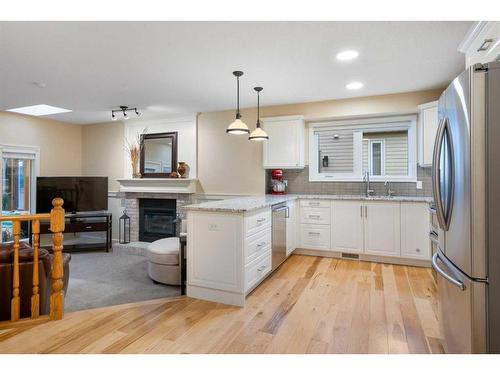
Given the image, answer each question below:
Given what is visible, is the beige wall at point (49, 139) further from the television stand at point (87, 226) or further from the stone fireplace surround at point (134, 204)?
Result: the stone fireplace surround at point (134, 204)

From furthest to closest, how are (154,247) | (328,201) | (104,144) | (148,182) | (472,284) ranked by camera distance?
1. (104,144)
2. (148,182)
3. (328,201)
4. (154,247)
5. (472,284)

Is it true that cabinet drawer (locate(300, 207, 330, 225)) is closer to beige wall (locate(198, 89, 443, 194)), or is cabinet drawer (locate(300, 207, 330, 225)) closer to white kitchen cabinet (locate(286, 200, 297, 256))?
white kitchen cabinet (locate(286, 200, 297, 256))

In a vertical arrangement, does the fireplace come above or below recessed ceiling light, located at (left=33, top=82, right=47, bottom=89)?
below

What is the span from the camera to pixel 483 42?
6.79 ft

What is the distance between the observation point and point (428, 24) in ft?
7.45

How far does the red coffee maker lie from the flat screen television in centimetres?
322

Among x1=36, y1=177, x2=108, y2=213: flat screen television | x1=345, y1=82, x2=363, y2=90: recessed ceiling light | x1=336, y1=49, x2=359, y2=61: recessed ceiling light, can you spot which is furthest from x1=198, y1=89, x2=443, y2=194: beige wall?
x1=36, y1=177, x2=108, y2=213: flat screen television

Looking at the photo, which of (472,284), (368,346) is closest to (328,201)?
(368,346)

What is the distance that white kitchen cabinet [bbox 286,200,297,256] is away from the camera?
3846mm

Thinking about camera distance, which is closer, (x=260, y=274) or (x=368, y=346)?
(x=368, y=346)

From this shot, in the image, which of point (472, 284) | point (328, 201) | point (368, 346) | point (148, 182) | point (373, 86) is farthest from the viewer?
point (148, 182)

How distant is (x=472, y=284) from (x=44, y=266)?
2.99m

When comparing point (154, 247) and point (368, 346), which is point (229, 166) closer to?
point (154, 247)

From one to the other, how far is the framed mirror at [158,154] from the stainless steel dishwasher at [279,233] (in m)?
2.58
